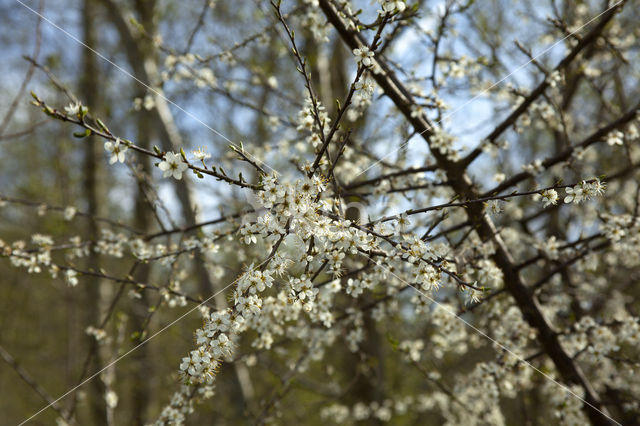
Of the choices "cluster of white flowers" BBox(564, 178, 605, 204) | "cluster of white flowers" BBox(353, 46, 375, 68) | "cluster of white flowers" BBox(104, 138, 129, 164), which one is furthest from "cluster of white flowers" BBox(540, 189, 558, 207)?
"cluster of white flowers" BBox(104, 138, 129, 164)

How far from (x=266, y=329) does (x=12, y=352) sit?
10.9 meters

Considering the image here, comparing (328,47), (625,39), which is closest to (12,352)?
(328,47)

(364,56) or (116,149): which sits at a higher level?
(364,56)

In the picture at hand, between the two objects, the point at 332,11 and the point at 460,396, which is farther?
the point at 460,396

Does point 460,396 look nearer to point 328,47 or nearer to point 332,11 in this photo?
point 332,11

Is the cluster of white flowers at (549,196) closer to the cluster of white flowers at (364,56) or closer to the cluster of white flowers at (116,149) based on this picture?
the cluster of white flowers at (364,56)

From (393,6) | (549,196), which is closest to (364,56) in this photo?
(393,6)

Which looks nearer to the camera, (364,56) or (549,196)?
(364,56)

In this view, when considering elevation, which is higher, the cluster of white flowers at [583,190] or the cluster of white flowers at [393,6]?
the cluster of white flowers at [393,6]

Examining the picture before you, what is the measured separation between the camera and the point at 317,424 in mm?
10867

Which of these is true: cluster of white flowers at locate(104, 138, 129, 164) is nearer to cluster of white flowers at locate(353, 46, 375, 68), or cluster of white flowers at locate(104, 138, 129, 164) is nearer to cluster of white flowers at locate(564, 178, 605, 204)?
cluster of white flowers at locate(353, 46, 375, 68)

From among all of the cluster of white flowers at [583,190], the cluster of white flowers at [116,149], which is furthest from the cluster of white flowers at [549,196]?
the cluster of white flowers at [116,149]

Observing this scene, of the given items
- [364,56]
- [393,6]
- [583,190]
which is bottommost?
[583,190]

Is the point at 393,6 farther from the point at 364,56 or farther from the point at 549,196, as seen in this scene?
the point at 549,196
